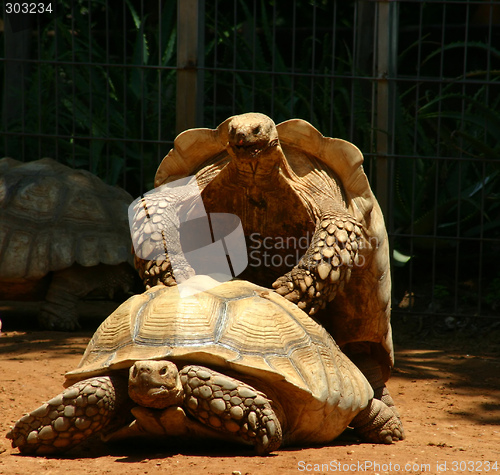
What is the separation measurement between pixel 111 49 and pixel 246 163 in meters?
7.16

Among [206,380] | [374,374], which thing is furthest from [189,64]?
[206,380]

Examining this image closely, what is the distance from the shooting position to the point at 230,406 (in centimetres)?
246

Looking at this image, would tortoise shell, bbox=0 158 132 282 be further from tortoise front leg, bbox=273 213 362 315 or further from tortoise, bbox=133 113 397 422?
tortoise front leg, bbox=273 213 362 315

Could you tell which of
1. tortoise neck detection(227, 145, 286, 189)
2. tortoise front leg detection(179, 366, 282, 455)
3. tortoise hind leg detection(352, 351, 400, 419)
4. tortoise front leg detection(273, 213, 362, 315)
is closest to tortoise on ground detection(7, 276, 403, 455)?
tortoise front leg detection(179, 366, 282, 455)

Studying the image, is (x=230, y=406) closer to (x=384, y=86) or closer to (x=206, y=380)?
(x=206, y=380)

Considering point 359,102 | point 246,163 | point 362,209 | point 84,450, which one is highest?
point 359,102

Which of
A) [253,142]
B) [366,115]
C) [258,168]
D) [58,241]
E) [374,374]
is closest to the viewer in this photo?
[253,142]

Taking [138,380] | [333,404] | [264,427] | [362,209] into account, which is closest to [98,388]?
[138,380]

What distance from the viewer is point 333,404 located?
2.70m

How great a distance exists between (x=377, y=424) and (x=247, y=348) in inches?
31.0

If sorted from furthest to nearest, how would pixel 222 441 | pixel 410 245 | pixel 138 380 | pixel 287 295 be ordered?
pixel 410 245 → pixel 287 295 → pixel 222 441 → pixel 138 380

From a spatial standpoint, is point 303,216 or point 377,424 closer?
point 377,424

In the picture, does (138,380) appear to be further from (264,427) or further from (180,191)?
(180,191)

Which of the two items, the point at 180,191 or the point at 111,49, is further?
the point at 111,49
